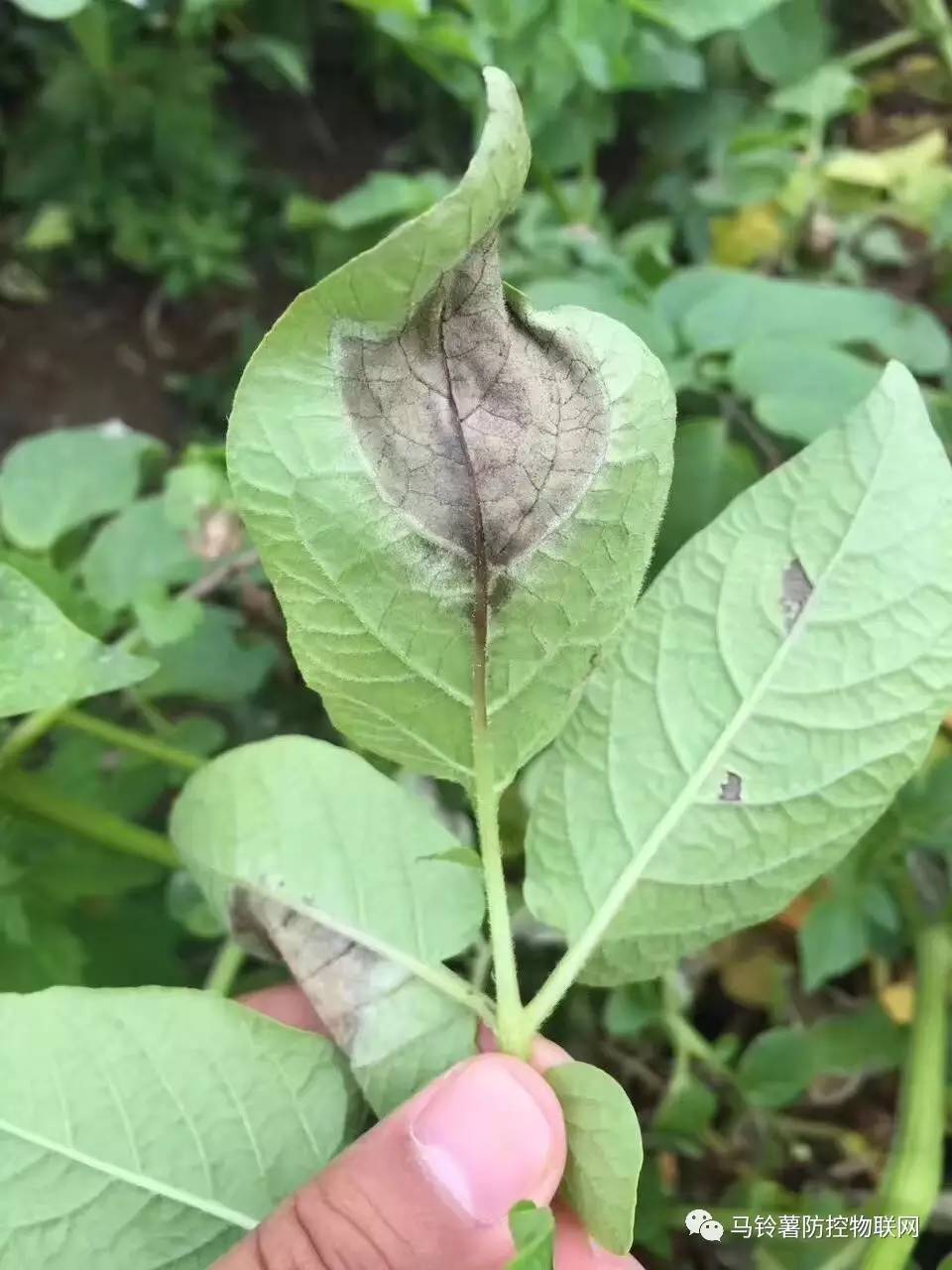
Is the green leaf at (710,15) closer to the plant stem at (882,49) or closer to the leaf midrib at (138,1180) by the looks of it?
the plant stem at (882,49)

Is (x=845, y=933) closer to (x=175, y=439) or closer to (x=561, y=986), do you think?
(x=561, y=986)

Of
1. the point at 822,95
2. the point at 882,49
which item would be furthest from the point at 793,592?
the point at 882,49

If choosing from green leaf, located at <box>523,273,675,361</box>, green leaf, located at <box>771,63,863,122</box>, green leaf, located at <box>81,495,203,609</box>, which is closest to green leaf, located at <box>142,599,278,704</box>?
green leaf, located at <box>81,495,203,609</box>

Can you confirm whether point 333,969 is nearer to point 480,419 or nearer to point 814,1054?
point 480,419

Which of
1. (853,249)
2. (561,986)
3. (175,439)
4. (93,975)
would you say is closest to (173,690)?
(93,975)

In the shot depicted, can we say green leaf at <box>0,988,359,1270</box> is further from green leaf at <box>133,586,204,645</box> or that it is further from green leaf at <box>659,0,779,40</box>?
green leaf at <box>659,0,779,40</box>

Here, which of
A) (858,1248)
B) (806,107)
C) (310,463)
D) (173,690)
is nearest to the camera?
(310,463)

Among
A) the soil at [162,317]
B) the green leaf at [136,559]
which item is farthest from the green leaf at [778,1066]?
the soil at [162,317]
